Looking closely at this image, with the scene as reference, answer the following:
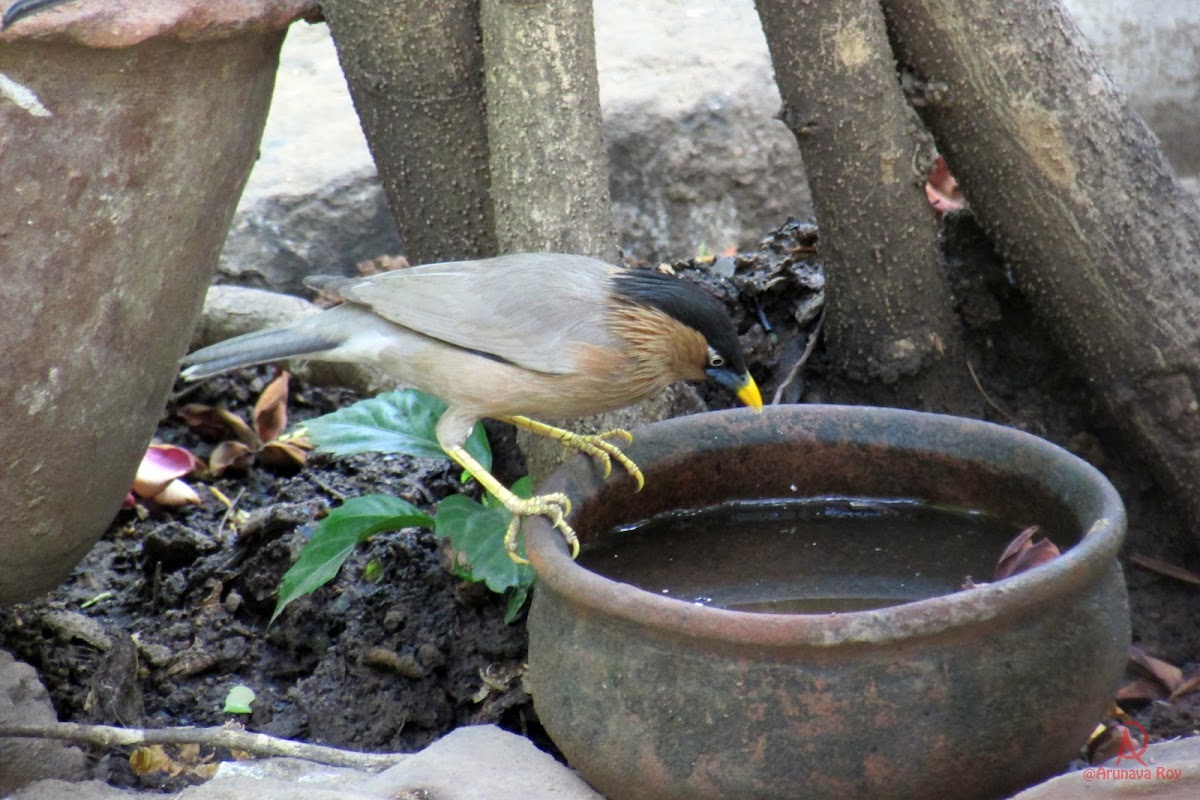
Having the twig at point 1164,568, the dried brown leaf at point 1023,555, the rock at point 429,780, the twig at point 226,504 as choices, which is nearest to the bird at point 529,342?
the rock at point 429,780

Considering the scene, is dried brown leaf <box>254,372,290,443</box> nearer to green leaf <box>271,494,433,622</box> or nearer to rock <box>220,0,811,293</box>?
rock <box>220,0,811,293</box>

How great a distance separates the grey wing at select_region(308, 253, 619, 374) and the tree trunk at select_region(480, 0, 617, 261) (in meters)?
0.11

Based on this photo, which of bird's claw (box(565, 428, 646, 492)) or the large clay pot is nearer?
the large clay pot

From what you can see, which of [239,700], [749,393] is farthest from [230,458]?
[749,393]

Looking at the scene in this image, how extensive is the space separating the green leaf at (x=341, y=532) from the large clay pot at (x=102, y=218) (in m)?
0.56

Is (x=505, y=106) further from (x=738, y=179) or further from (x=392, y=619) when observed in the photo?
(x=738, y=179)

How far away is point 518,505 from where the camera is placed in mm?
3246

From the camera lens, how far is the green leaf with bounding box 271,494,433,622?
3.49m

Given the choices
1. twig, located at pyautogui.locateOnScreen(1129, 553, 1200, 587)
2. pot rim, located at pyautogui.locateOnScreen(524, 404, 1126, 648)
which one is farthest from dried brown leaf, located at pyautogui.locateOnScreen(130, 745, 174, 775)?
twig, located at pyautogui.locateOnScreen(1129, 553, 1200, 587)

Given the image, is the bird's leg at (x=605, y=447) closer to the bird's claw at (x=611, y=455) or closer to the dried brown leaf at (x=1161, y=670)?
the bird's claw at (x=611, y=455)

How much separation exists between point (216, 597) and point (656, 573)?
153 centimetres

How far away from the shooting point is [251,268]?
5844 mm

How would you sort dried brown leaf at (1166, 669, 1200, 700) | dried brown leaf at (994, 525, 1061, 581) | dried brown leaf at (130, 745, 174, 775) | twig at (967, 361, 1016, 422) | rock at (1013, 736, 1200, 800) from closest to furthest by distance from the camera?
rock at (1013, 736, 1200, 800)
dried brown leaf at (994, 525, 1061, 581)
dried brown leaf at (130, 745, 174, 775)
dried brown leaf at (1166, 669, 1200, 700)
twig at (967, 361, 1016, 422)

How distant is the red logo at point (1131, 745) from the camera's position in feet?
8.72
